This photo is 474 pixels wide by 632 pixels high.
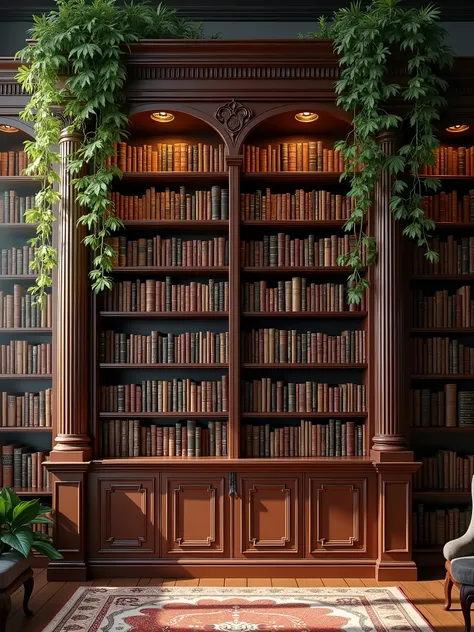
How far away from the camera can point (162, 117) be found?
5879mm

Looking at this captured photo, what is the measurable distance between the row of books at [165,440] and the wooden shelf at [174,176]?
1.83 meters

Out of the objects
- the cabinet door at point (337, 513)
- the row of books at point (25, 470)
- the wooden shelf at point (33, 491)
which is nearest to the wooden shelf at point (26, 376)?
the row of books at point (25, 470)

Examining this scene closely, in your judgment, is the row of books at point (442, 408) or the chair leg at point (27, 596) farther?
the row of books at point (442, 408)

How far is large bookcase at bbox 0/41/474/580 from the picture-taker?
218 inches

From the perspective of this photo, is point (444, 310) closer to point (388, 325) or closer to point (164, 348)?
point (388, 325)

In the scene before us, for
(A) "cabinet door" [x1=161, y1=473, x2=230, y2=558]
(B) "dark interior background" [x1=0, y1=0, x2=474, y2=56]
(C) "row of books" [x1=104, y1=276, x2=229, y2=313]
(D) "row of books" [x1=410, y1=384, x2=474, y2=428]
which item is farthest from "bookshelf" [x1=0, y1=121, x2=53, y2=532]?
(D) "row of books" [x1=410, y1=384, x2=474, y2=428]

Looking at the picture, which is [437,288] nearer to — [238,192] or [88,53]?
[238,192]

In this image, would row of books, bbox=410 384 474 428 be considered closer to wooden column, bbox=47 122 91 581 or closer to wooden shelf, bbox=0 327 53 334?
wooden column, bbox=47 122 91 581

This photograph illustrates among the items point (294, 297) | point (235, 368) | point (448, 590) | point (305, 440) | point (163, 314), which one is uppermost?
point (294, 297)

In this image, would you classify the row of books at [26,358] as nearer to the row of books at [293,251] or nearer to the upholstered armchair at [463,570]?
the row of books at [293,251]

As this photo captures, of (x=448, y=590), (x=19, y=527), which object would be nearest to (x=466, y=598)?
(x=448, y=590)

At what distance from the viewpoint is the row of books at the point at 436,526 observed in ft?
19.1

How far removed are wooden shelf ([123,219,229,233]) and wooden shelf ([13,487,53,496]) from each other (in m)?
2.07

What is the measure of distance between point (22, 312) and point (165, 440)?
1459 mm
